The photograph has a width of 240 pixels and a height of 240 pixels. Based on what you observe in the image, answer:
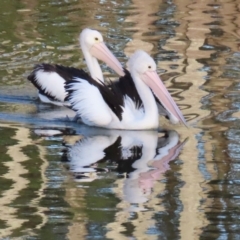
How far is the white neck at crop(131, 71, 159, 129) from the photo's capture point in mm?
7543

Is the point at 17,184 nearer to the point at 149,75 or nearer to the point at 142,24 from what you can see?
the point at 149,75

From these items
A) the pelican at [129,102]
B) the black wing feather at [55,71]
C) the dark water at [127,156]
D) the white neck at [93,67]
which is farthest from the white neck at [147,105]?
the white neck at [93,67]

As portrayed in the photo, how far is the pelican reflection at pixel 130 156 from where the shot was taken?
238 inches

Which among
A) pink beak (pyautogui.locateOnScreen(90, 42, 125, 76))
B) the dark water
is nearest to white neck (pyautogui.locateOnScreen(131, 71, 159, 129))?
the dark water

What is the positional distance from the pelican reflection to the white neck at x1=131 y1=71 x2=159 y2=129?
0.24 ft

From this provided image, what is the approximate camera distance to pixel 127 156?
6.73 m

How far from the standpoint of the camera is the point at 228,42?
11.6m

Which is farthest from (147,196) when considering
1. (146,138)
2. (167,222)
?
(146,138)

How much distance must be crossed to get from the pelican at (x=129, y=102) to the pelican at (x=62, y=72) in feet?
2.64

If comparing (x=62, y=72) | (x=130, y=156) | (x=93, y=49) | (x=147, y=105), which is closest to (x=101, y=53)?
(x=93, y=49)

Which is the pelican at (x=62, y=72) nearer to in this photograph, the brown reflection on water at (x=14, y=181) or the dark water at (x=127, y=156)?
the dark water at (x=127, y=156)

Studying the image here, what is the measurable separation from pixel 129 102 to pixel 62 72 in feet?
3.93

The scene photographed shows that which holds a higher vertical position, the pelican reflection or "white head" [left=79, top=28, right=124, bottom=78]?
"white head" [left=79, top=28, right=124, bottom=78]

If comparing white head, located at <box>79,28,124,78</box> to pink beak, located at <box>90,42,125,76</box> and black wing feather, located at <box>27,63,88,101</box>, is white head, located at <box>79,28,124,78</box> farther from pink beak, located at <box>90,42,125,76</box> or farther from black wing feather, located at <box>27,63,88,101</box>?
black wing feather, located at <box>27,63,88,101</box>
